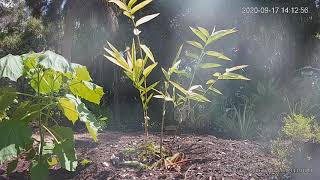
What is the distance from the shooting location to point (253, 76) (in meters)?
8.41

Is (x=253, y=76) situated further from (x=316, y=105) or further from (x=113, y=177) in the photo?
(x=113, y=177)

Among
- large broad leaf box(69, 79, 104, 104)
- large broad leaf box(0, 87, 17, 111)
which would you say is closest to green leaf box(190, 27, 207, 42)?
large broad leaf box(69, 79, 104, 104)

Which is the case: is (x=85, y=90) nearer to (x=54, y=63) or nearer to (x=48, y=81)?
(x=48, y=81)

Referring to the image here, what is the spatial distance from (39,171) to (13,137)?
0.35 m

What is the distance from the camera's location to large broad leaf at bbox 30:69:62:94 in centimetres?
328

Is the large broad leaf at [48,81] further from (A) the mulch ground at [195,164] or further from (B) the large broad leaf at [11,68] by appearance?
(A) the mulch ground at [195,164]

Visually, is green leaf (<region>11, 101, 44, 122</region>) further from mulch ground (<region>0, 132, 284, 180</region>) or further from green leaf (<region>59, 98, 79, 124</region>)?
mulch ground (<region>0, 132, 284, 180</region>)

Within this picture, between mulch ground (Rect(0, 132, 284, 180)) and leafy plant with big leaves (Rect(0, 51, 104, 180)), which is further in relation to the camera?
mulch ground (Rect(0, 132, 284, 180))

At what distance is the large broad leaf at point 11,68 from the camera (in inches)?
116

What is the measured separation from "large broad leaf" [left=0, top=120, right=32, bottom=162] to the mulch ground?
2.18ft

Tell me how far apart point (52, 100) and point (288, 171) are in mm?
2031

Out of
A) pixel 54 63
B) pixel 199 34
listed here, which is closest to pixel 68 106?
pixel 54 63

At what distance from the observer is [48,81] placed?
336 cm

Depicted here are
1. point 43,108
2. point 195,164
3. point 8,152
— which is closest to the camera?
point 8,152
